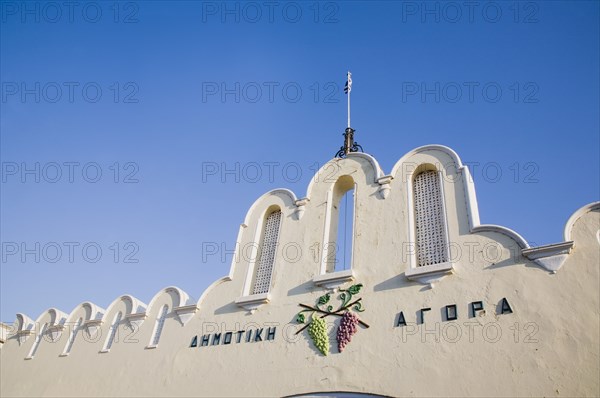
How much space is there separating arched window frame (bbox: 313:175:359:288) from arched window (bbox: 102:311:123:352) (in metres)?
8.26

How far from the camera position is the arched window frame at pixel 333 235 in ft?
40.0

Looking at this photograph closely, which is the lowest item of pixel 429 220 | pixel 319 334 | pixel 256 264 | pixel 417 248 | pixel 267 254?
pixel 319 334

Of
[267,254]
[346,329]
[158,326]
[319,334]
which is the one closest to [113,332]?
[158,326]

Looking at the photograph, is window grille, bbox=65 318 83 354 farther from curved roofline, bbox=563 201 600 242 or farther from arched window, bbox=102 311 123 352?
curved roofline, bbox=563 201 600 242

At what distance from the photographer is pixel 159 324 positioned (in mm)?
15312

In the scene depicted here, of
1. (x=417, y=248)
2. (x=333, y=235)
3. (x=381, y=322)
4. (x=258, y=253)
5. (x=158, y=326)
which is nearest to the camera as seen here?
(x=381, y=322)

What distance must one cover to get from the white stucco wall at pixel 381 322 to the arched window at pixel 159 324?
0.21 metres

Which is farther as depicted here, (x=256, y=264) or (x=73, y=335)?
(x=73, y=335)

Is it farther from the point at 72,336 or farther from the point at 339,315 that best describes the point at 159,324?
the point at 339,315

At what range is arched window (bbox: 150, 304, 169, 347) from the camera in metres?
15.0

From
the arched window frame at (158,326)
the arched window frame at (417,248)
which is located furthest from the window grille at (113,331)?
the arched window frame at (417,248)

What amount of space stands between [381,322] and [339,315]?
1.16 m

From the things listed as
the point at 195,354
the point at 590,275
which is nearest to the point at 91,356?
the point at 195,354

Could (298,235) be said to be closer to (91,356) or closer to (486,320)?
(486,320)
